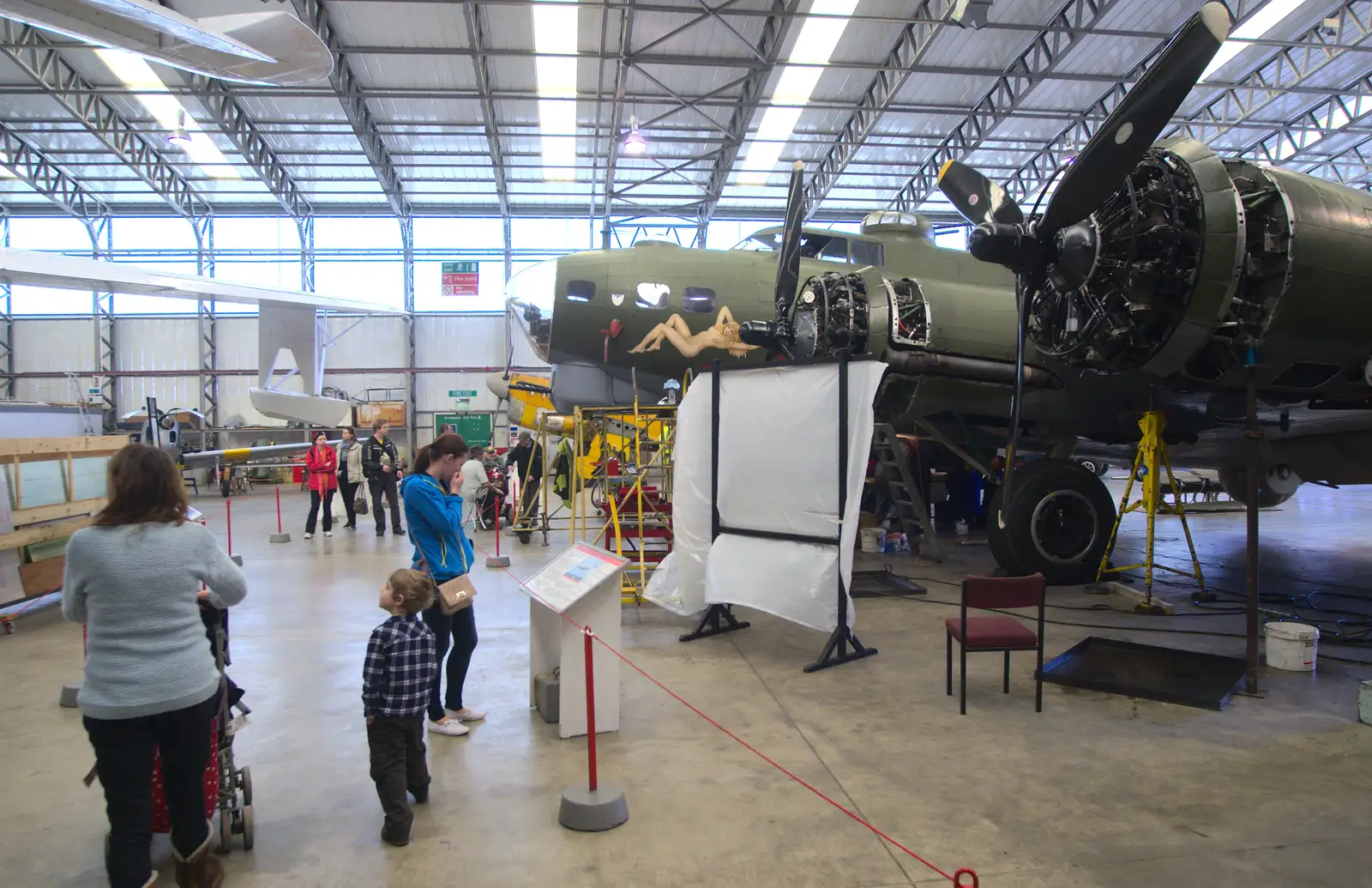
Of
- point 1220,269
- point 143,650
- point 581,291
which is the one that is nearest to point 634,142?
point 581,291

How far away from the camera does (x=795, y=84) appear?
2111cm

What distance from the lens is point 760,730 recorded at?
16.0 ft

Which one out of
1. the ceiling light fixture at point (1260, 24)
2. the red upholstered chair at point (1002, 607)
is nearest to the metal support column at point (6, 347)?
the red upholstered chair at point (1002, 607)

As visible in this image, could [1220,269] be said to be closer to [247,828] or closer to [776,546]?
[776,546]

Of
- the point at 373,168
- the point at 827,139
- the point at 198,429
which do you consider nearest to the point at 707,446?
Result: the point at 827,139

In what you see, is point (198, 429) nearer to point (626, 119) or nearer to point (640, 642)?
point (626, 119)

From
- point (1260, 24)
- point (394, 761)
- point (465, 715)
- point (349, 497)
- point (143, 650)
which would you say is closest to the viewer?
point (143, 650)

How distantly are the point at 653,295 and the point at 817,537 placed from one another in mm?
5832

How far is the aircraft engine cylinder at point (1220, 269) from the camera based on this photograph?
5.55m

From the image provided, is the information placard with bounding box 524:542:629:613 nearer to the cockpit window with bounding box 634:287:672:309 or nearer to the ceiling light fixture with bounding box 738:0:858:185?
the cockpit window with bounding box 634:287:672:309

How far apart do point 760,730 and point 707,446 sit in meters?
2.98

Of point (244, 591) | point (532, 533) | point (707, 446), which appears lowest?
point (532, 533)

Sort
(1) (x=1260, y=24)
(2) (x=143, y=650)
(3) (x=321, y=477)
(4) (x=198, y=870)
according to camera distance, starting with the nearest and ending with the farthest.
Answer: (2) (x=143, y=650), (4) (x=198, y=870), (3) (x=321, y=477), (1) (x=1260, y=24)

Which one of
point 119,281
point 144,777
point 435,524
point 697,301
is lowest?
point 144,777
